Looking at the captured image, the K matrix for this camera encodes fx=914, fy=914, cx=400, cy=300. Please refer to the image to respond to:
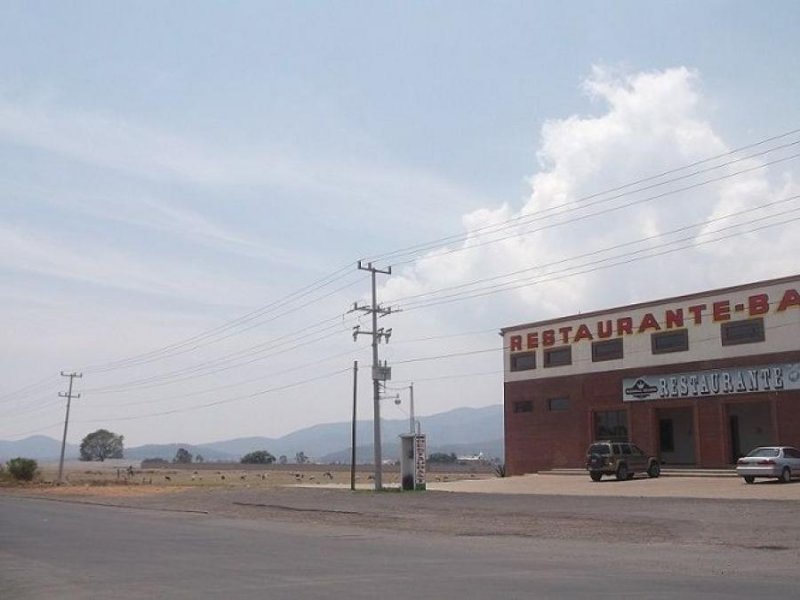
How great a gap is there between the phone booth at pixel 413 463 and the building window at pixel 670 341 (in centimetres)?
1514

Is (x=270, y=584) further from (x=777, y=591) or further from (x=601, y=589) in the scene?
(x=777, y=591)

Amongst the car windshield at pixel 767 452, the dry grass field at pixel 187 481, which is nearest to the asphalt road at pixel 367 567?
the car windshield at pixel 767 452

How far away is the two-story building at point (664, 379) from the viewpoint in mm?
46594

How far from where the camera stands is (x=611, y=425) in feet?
181

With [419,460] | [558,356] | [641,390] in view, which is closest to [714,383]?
[641,390]

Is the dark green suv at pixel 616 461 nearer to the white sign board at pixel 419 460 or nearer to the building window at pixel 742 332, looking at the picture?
the building window at pixel 742 332

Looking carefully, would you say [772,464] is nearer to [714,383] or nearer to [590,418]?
[714,383]

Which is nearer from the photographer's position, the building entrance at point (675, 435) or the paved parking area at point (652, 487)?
the paved parking area at point (652, 487)

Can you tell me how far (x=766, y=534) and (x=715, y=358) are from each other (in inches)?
1159

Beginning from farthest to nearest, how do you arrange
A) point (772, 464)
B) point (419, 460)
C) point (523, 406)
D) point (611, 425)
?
point (523, 406), point (611, 425), point (419, 460), point (772, 464)

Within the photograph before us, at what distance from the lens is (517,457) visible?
6028 centimetres

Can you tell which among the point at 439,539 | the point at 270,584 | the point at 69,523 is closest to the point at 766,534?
the point at 439,539

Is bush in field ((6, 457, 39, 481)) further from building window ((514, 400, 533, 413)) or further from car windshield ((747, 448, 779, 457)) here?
car windshield ((747, 448, 779, 457))

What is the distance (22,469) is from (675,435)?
2309 inches
